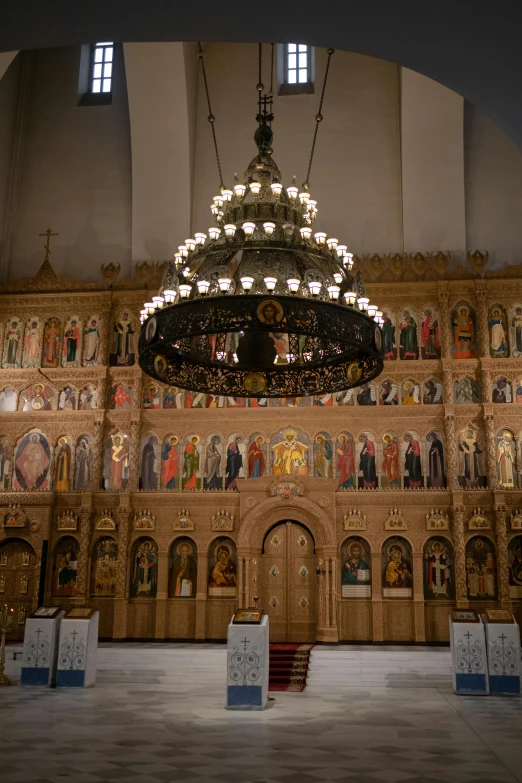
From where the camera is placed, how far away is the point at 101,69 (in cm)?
2103

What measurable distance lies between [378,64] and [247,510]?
478 inches

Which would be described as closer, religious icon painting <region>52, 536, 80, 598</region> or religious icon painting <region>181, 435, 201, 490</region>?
religious icon painting <region>52, 536, 80, 598</region>

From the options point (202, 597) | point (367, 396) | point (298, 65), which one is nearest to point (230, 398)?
point (367, 396)

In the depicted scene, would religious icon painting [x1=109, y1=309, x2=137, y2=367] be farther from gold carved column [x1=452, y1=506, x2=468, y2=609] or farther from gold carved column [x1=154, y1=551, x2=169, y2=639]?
gold carved column [x1=452, y1=506, x2=468, y2=609]

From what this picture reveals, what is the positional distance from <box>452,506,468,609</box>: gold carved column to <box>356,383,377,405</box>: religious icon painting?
10.3ft

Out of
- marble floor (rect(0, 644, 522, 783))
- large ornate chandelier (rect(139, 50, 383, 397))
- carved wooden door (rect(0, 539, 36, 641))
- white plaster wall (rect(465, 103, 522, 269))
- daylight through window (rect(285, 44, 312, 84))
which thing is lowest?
marble floor (rect(0, 644, 522, 783))

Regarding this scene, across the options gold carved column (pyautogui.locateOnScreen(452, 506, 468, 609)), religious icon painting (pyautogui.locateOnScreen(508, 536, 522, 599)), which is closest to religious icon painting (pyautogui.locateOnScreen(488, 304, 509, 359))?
gold carved column (pyautogui.locateOnScreen(452, 506, 468, 609))

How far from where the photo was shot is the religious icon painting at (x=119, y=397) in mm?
18411

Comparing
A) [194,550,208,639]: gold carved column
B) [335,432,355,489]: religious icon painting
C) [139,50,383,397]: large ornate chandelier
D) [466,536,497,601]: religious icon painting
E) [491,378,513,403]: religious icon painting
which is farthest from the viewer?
[491,378,513,403]: religious icon painting

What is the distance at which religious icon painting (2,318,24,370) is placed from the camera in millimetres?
18859

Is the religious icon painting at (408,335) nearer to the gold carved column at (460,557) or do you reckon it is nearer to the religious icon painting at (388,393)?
the religious icon painting at (388,393)

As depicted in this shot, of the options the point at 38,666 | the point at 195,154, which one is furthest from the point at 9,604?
the point at 195,154

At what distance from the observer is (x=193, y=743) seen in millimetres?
7723

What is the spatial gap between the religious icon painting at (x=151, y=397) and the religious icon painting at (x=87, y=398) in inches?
46.3
